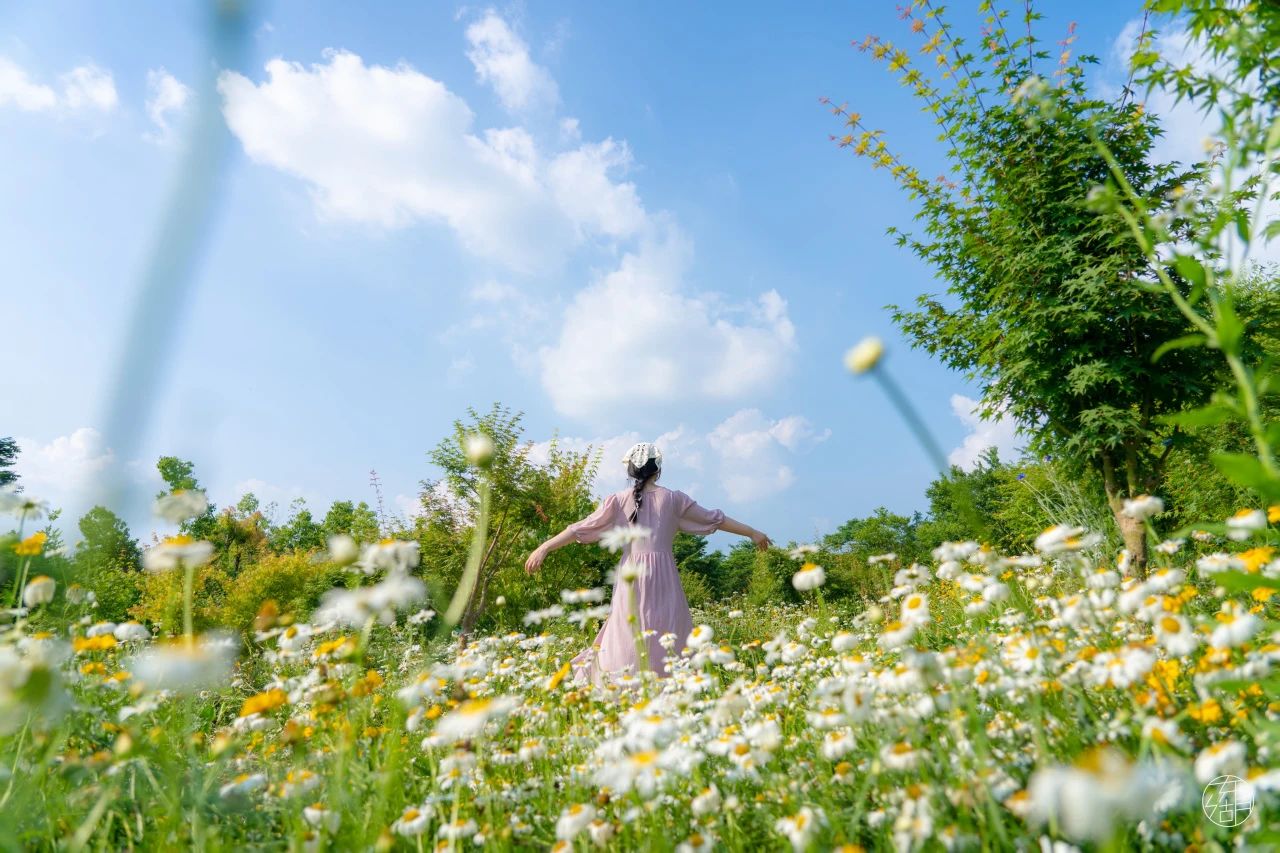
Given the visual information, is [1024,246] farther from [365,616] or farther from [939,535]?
[939,535]

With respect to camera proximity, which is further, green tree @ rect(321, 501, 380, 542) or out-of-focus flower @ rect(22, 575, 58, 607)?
green tree @ rect(321, 501, 380, 542)

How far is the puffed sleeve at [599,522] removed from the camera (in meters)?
5.35

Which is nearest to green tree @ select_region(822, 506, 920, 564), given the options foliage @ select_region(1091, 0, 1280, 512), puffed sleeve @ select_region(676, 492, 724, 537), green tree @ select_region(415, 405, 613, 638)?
green tree @ select_region(415, 405, 613, 638)

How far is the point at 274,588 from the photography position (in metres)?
10.5

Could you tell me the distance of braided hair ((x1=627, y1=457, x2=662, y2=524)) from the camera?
17.8 feet

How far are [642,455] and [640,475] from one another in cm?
16

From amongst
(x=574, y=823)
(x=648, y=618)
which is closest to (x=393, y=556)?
(x=574, y=823)

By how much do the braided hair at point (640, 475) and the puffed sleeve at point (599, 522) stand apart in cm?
14

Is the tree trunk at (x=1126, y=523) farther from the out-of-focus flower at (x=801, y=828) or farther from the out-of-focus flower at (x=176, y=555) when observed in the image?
the out-of-focus flower at (x=176, y=555)

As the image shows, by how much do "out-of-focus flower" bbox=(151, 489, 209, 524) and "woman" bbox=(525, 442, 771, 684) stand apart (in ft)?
9.76

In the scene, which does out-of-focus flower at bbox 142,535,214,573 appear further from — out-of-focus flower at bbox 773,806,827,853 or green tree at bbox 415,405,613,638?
green tree at bbox 415,405,613,638

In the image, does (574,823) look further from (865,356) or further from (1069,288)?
(1069,288)

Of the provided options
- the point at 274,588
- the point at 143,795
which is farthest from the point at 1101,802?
the point at 274,588

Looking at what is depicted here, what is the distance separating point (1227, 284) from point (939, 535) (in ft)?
81.0
